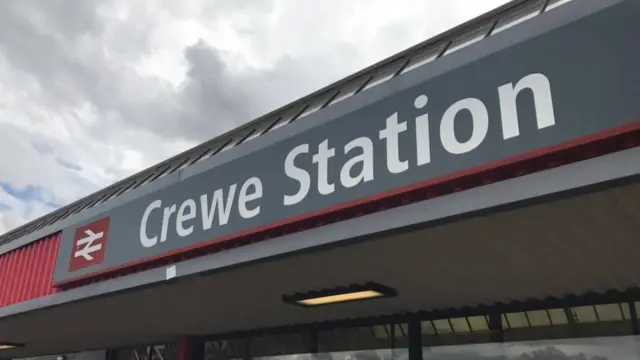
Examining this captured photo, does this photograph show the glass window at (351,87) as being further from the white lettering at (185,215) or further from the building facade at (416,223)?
the white lettering at (185,215)

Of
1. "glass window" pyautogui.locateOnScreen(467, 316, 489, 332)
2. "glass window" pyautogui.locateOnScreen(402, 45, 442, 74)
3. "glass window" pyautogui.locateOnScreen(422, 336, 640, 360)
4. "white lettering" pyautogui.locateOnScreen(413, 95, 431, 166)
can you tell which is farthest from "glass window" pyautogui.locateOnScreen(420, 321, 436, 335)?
"white lettering" pyautogui.locateOnScreen(413, 95, 431, 166)

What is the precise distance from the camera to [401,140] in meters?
3.61

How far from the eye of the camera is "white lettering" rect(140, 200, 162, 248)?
5182 millimetres

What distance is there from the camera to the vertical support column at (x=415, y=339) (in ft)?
19.8

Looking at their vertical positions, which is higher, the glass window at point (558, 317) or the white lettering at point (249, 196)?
the white lettering at point (249, 196)

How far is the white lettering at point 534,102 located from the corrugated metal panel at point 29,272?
510 cm

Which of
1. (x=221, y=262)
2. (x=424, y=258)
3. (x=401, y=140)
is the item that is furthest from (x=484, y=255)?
(x=221, y=262)

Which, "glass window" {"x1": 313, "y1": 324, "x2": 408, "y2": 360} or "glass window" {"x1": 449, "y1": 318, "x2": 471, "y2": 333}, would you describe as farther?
"glass window" {"x1": 313, "y1": 324, "x2": 408, "y2": 360}

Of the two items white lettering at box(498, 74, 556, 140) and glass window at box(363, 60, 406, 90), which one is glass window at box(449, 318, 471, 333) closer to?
glass window at box(363, 60, 406, 90)

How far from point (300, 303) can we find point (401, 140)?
2320 mm

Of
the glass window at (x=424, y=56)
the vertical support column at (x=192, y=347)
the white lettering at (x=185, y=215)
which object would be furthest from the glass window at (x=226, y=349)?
the glass window at (x=424, y=56)

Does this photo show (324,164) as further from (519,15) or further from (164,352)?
(164,352)

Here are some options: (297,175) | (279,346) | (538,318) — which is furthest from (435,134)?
(279,346)

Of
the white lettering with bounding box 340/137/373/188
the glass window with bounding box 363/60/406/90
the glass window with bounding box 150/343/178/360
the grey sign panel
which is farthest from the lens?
the glass window with bounding box 150/343/178/360
